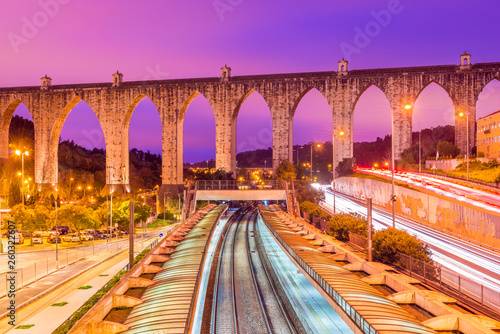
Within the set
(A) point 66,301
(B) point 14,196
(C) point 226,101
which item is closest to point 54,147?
(B) point 14,196

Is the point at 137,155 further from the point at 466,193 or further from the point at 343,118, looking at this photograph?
the point at 466,193

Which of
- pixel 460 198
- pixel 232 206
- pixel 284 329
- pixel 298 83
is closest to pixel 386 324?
pixel 284 329

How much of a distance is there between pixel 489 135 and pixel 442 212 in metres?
23.4

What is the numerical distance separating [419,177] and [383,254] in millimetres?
29457

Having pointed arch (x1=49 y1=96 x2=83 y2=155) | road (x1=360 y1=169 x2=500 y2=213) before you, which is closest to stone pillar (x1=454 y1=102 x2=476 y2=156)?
road (x1=360 y1=169 x2=500 y2=213)

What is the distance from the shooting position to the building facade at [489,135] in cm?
4703

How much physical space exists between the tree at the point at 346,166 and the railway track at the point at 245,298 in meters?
28.0

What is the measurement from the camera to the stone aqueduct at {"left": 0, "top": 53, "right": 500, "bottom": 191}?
52.4 metres

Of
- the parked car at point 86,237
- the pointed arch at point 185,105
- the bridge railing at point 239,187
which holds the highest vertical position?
the pointed arch at point 185,105

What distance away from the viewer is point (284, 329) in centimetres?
1397

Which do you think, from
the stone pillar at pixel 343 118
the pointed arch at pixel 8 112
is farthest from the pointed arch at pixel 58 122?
the stone pillar at pixel 343 118

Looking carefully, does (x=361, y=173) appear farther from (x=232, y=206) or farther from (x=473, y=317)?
(x=473, y=317)

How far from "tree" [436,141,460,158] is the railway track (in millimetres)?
35198

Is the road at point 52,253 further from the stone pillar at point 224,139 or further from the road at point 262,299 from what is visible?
the stone pillar at point 224,139
